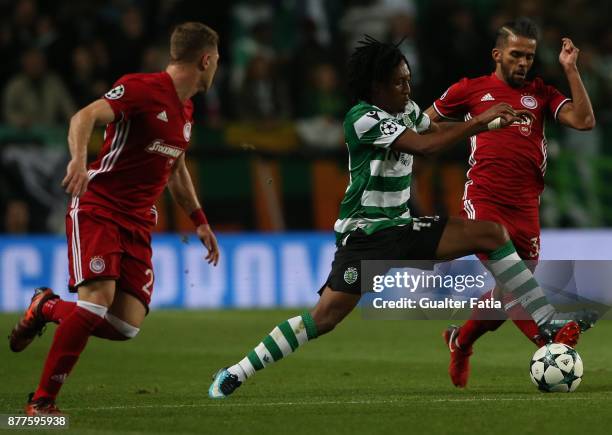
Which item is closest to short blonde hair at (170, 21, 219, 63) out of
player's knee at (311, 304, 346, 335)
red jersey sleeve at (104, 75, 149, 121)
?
red jersey sleeve at (104, 75, 149, 121)

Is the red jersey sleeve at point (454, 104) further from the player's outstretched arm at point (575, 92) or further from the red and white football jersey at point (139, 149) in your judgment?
the red and white football jersey at point (139, 149)

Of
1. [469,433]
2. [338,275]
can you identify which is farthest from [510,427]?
[338,275]

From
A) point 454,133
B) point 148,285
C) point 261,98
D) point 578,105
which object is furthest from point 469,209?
point 261,98

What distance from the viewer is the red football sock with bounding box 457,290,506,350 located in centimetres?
841

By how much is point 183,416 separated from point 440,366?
9.96 ft

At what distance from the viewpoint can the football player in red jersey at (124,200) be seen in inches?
278

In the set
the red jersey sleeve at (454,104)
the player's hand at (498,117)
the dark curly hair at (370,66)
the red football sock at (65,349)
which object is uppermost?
the dark curly hair at (370,66)

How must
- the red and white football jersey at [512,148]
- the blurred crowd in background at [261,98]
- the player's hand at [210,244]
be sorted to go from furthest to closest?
the blurred crowd in background at [261,98] < the red and white football jersey at [512,148] < the player's hand at [210,244]

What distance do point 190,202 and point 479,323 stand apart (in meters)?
1.95

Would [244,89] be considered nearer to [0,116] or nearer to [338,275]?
[0,116]

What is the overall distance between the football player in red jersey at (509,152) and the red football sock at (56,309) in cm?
239

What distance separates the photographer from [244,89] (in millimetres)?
16406

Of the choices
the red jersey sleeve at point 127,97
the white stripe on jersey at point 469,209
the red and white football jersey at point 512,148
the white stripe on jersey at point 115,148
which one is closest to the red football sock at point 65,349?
the white stripe on jersey at point 115,148

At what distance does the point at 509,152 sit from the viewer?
8727 millimetres
